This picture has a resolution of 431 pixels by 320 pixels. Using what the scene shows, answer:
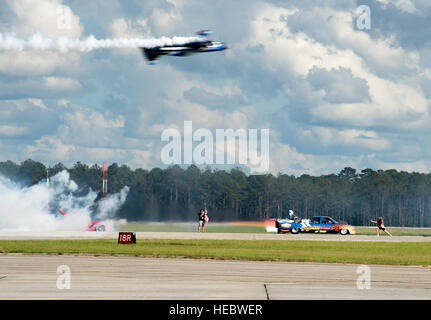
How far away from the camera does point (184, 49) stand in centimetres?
3750

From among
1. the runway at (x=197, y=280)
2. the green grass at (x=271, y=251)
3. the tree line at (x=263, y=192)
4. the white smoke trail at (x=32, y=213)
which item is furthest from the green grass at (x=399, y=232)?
the tree line at (x=263, y=192)

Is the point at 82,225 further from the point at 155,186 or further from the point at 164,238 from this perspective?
the point at 155,186

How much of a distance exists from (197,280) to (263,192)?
509 ft

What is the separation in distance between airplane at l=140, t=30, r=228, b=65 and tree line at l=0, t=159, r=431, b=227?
11800 cm

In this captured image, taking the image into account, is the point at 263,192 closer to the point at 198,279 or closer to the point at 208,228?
the point at 208,228

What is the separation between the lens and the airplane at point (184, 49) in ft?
123

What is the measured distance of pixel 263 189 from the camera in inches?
6905

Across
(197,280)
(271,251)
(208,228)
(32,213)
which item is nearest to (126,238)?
(271,251)

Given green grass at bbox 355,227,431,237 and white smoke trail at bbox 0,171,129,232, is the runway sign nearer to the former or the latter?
white smoke trail at bbox 0,171,129,232

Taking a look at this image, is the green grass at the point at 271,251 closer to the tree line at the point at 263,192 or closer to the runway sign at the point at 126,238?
the runway sign at the point at 126,238

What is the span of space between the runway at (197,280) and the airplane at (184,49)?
48.6 feet

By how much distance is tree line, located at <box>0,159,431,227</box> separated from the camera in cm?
16425
